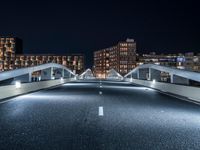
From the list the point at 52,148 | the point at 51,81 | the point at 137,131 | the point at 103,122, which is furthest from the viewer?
the point at 51,81

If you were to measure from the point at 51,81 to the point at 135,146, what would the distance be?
31836 millimetres

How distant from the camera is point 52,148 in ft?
21.4

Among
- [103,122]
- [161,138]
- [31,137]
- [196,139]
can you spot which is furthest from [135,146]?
[103,122]

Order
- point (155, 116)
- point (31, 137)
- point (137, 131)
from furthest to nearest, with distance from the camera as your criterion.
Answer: point (155, 116)
point (137, 131)
point (31, 137)

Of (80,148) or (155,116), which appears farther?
(155,116)

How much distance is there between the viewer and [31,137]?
761 cm

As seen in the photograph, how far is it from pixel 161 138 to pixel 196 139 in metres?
0.79

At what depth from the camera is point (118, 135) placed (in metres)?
8.02

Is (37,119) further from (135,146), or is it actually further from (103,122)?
(135,146)

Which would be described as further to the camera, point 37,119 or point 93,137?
point 37,119

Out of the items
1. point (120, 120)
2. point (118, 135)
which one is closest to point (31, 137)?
point (118, 135)

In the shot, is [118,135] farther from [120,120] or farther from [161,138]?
[120,120]

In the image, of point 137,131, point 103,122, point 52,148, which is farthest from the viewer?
point 103,122

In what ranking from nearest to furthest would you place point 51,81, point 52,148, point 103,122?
point 52,148, point 103,122, point 51,81
